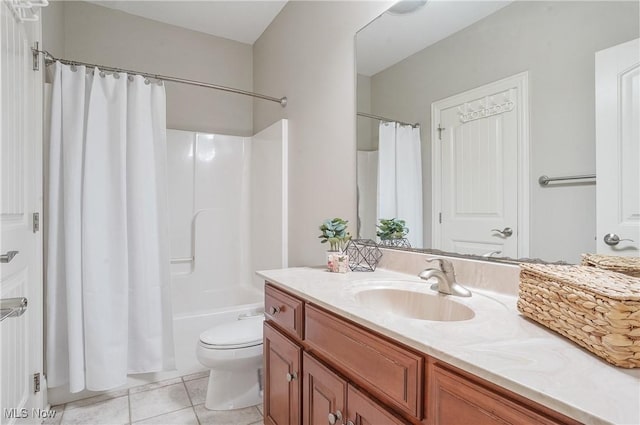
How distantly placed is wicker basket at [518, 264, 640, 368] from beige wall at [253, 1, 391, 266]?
105 cm

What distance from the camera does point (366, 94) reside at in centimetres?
173

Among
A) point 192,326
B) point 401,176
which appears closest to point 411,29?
point 401,176

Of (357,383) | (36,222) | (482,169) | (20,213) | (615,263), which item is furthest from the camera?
(36,222)

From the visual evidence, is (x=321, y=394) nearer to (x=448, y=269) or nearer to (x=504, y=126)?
(x=448, y=269)

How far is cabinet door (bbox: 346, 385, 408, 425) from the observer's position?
824 millimetres

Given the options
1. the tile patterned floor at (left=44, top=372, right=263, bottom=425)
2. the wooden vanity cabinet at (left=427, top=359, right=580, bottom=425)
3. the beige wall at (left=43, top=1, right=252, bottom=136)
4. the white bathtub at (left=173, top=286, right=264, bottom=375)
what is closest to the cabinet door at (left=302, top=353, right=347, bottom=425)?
the wooden vanity cabinet at (left=427, top=359, right=580, bottom=425)

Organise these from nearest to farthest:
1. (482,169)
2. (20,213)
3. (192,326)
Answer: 1. (482,169)
2. (20,213)
3. (192,326)

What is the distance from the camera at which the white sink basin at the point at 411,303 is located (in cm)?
110

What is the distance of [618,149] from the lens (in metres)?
0.88

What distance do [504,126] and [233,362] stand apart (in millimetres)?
1651

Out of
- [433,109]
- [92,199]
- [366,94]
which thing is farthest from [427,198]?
[92,199]

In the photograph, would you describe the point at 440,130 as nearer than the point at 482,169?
No

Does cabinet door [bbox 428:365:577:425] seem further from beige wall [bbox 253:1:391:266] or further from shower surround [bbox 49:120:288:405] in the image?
shower surround [bbox 49:120:288:405]

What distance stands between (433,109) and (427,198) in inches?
14.7
